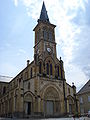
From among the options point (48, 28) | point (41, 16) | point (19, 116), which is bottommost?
point (19, 116)

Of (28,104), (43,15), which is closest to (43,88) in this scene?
(28,104)

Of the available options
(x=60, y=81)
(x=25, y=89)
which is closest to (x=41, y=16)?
(x=60, y=81)

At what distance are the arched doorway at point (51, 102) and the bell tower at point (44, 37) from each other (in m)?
9.52

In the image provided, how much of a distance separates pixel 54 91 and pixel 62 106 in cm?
384

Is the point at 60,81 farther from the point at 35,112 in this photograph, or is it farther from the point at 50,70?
the point at 35,112

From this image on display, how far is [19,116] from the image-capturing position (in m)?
29.7

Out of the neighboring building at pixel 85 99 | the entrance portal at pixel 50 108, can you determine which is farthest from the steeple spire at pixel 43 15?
the entrance portal at pixel 50 108

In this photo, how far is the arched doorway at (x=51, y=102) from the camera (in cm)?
3443

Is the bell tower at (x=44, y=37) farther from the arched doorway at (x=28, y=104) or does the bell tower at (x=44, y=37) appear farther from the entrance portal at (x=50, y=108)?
the entrance portal at (x=50, y=108)

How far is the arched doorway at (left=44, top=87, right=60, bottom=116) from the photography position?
34428 mm

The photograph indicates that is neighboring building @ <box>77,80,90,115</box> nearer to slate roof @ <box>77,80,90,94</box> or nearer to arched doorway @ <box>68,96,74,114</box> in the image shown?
slate roof @ <box>77,80,90,94</box>

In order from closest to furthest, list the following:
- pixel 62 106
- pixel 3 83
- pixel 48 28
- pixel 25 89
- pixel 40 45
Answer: pixel 25 89, pixel 62 106, pixel 40 45, pixel 48 28, pixel 3 83

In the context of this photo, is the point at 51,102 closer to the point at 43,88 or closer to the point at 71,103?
the point at 43,88

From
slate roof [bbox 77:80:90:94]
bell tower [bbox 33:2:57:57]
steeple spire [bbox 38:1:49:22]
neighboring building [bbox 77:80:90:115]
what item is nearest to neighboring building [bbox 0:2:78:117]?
bell tower [bbox 33:2:57:57]
